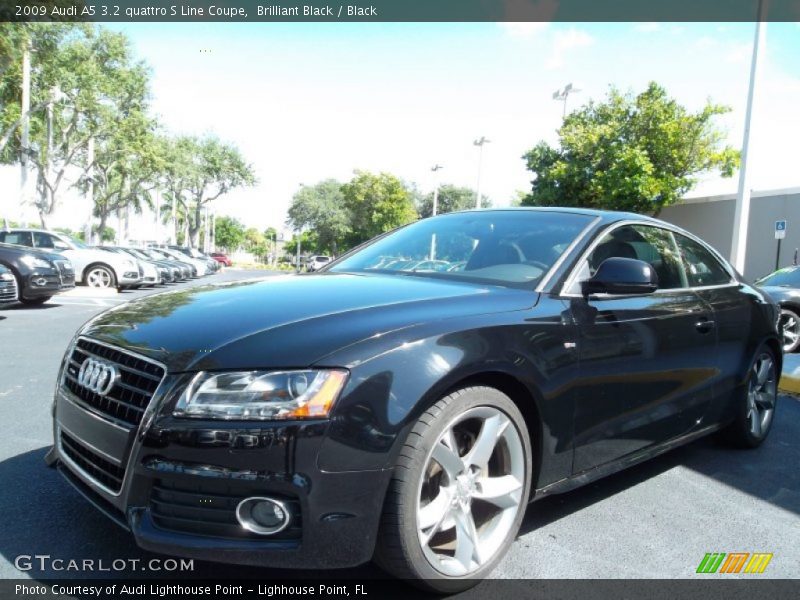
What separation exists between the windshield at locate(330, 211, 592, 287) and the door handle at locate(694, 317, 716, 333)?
0.91m

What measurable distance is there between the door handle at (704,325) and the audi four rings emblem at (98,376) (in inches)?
117

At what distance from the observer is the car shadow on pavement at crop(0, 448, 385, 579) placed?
93.3 inches

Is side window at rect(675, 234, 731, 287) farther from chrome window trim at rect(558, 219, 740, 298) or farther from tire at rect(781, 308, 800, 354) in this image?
tire at rect(781, 308, 800, 354)

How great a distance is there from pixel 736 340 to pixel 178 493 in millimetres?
3424

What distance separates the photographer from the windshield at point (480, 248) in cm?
307

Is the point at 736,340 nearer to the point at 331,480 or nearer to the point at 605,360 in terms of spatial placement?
the point at 605,360

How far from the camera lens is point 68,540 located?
8.39ft

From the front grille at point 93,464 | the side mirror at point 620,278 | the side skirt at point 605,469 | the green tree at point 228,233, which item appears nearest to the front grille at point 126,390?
the front grille at point 93,464

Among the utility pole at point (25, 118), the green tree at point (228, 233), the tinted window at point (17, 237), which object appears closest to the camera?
the tinted window at point (17, 237)

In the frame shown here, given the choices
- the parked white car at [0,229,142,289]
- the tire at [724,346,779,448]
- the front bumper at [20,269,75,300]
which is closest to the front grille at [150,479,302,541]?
the tire at [724,346,779,448]

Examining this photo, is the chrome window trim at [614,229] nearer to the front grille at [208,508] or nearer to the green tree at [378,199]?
the front grille at [208,508]

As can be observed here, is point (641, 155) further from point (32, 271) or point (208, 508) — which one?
point (208, 508)

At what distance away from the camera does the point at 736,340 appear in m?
3.92

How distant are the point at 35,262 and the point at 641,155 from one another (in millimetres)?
18093
